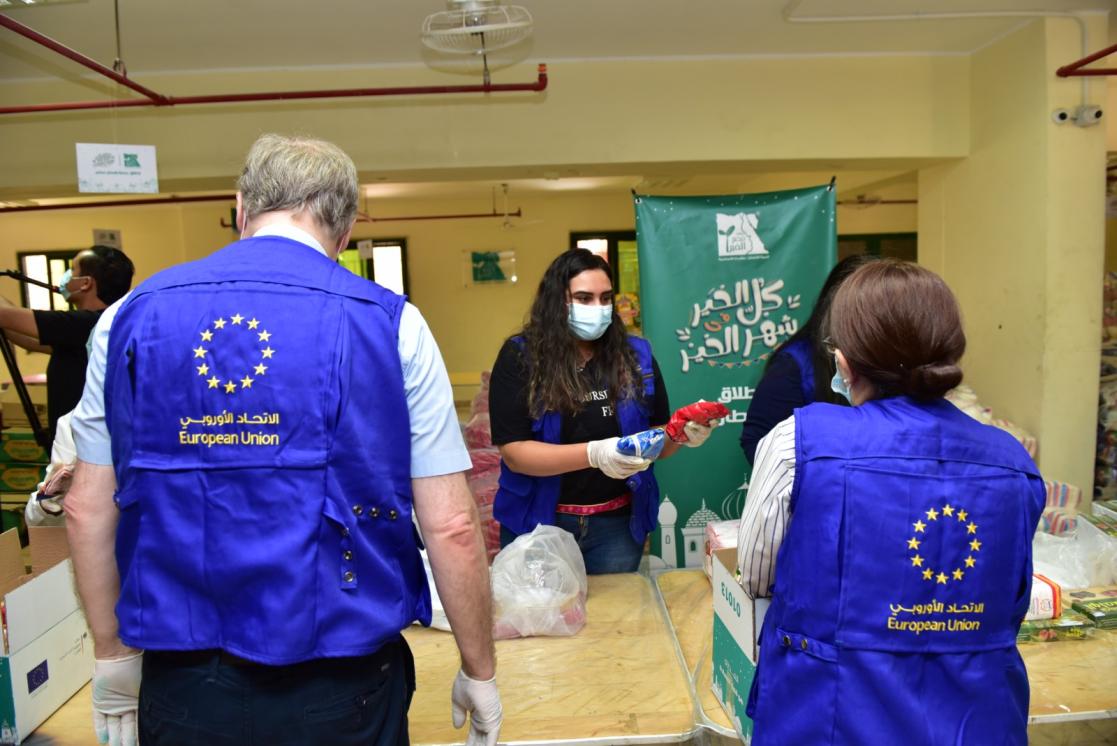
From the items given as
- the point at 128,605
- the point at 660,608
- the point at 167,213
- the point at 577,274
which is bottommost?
the point at 660,608

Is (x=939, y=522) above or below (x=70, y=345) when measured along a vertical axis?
below

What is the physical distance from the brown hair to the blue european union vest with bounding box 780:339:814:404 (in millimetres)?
1040

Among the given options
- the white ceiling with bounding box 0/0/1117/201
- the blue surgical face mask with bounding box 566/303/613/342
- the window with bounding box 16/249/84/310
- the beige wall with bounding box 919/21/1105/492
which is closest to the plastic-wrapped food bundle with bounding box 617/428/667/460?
the blue surgical face mask with bounding box 566/303/613/342

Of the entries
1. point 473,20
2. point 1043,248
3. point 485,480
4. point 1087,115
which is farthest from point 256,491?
point 1087,115

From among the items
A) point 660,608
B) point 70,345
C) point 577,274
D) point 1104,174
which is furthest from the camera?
point 1104,174

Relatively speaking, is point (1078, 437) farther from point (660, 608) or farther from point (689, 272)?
point (660, 608)

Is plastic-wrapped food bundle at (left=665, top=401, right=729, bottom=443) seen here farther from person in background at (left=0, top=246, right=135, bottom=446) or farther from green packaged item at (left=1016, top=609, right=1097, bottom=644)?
person in background at (left=0, top=246, right=135, bottom=446)

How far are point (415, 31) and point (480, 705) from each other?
3457 mm

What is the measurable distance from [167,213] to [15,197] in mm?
4194

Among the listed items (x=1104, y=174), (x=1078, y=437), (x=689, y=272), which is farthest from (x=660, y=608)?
(x=1104, y=174)

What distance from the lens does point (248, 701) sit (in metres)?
1.03

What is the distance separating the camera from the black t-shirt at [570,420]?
2.20 meters

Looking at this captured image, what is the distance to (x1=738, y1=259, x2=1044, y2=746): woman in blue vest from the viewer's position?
3.48 ft

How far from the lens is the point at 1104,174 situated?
386 centimetres
